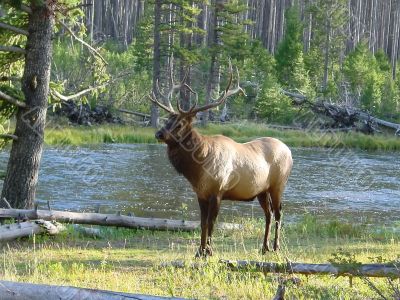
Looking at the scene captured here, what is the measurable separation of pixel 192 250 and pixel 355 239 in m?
3.69

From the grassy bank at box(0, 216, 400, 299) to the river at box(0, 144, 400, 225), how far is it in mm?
2963

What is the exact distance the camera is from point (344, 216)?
57.9ft

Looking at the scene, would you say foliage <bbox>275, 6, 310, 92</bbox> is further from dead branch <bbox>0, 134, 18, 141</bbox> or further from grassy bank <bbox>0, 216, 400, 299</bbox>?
dead branch <bbox>0, 134, 18, 141</bbox>

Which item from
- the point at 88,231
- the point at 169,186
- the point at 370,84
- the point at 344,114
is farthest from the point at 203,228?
the point at 370,84

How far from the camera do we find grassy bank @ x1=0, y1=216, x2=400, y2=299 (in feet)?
23.4

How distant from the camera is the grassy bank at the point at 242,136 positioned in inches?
1201

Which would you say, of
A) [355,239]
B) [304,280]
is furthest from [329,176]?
[304,280]

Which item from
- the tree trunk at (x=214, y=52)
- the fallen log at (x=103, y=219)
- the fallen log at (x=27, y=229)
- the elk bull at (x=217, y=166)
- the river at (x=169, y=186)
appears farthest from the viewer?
the tree trunk at (x=214, y=52)

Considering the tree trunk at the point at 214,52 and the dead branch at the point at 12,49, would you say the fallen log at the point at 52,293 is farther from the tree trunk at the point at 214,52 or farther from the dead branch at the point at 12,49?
the tree trunk at the point at 214,52

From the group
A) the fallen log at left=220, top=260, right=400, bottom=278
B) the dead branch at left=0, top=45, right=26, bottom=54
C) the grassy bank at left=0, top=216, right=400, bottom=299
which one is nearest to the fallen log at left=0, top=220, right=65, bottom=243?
→ the grassy bank at left=0, top=216, right=400, bottom=299

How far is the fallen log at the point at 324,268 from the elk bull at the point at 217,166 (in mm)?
2059

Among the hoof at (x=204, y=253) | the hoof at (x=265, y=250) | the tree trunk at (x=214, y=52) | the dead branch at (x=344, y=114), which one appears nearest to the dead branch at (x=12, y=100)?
the hoof at (x=204, y=253)

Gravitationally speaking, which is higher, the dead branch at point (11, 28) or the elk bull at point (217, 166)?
the dead branch at point (11, 28)

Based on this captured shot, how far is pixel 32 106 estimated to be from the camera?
12.8 metres
